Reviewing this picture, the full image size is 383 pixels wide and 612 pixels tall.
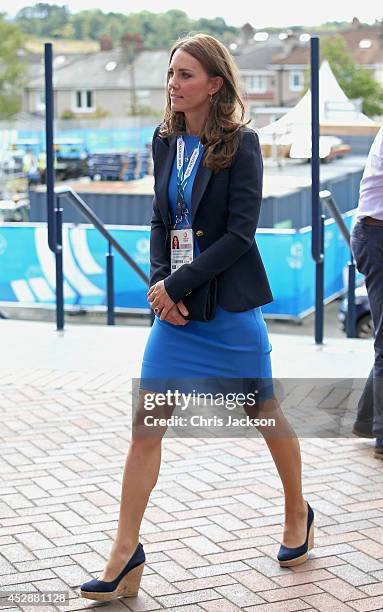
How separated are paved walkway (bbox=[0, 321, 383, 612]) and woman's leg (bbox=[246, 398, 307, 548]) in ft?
0.39

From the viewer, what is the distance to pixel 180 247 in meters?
3.37

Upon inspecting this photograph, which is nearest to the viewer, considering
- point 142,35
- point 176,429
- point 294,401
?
point 176,429

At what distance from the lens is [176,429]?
17.1 feet

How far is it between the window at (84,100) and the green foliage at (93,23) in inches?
665

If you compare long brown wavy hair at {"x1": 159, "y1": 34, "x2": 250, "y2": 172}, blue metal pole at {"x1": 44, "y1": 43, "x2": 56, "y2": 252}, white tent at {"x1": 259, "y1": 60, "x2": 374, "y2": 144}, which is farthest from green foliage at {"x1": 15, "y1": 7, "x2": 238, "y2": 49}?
long brown wavy hair at {"x1": 159, "y1": 34, "x2": 250, "y2": 172}

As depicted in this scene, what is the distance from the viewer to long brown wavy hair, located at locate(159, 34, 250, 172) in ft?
10.7

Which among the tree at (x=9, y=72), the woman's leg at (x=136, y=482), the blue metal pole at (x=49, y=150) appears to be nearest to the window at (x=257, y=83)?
the tree at (x=9, y=72)

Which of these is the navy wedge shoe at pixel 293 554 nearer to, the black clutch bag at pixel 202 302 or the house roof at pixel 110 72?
the black clutch bag at pixel 202 302

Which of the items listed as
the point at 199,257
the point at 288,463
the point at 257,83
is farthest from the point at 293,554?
the point at 257,83

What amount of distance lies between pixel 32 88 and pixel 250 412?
9427cm

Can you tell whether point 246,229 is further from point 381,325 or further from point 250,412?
point 381,325

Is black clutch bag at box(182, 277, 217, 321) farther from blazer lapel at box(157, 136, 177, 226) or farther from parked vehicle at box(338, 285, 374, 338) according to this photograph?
parked vehicle at box(338, 285, 374, 338)

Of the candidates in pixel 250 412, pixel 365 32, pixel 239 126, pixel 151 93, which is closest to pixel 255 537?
pixel 250 412

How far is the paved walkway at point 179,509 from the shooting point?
3.38 m
